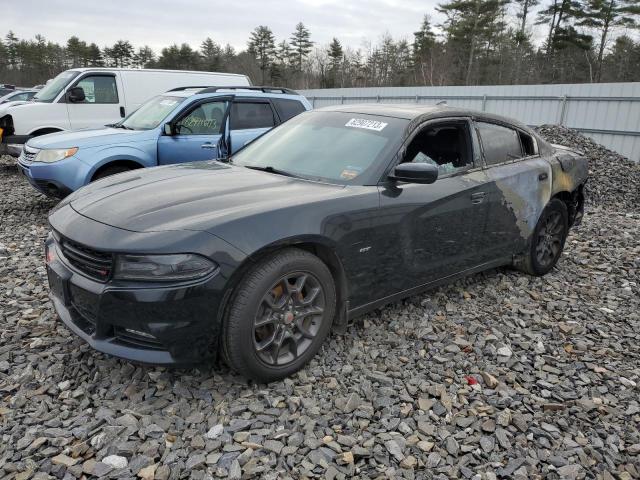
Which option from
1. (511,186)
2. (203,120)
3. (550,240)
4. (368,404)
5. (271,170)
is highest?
(203,120)

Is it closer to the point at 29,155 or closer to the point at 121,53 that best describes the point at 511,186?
the point at 29,155

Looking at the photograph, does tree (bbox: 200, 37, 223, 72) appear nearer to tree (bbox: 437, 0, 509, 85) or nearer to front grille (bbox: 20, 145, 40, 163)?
tree (bbox: 437, 0, 509, 85)

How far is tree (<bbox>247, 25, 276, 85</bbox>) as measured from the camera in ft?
195

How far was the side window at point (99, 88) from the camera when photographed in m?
9.74

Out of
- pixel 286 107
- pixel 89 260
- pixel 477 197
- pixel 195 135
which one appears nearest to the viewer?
pixel 89 260

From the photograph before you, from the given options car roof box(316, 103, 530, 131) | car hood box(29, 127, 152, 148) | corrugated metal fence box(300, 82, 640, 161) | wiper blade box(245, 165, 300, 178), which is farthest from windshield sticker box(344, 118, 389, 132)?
corrugated metal fence box(300, 82, 640, 161)

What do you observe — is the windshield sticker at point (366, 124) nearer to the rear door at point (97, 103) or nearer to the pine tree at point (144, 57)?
the rear door at point (97, 103)

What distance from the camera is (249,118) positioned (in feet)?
24.2

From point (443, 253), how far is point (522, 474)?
1654mm

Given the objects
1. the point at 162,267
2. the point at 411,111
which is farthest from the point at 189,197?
the point at 411,111

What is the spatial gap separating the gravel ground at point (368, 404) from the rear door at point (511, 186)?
24.5 inches

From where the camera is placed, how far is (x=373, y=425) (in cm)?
260

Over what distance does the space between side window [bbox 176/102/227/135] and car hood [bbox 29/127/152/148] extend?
1.66ft

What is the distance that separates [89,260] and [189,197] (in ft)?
2.15
